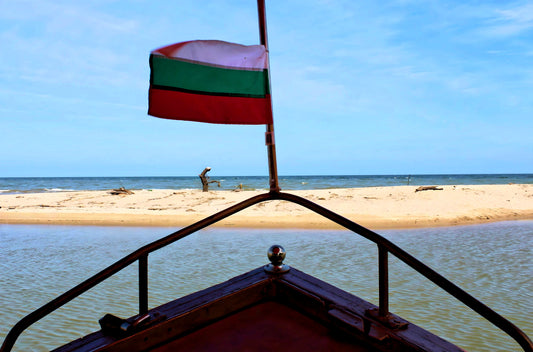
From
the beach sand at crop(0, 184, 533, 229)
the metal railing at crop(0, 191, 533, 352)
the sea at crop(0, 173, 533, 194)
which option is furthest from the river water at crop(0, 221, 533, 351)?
the sea at crop(0, 173, 533, 194)

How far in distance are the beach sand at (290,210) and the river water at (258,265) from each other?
50.0 inches

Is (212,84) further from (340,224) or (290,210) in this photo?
(290,210)

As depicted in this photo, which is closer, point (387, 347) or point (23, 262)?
point (387, 347)

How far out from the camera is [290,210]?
13.7m

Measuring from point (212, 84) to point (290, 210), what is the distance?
11.2 metres

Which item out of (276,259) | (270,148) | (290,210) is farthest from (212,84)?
Result: (290,210)

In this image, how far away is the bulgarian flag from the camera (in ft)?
8.27

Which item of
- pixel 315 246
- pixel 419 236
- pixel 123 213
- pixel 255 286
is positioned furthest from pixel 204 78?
pixel 123 213

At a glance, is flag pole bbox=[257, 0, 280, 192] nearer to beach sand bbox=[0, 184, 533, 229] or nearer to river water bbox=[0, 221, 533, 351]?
river water bbox=[0, 221, 533, 351]

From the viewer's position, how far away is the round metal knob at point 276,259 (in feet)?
8.27

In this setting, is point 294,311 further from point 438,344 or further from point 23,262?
point 23,262

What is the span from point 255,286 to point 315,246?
6000mm

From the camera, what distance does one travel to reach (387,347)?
1.86m

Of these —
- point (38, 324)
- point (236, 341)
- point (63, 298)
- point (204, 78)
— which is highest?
point (204, 78)
